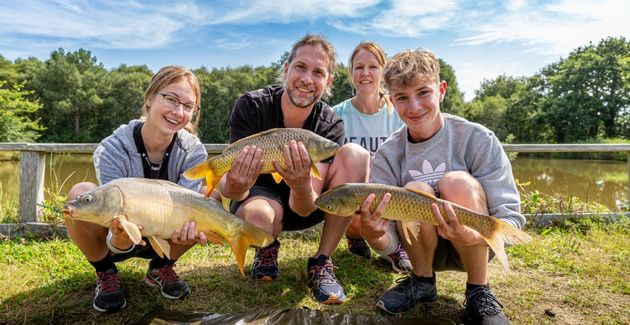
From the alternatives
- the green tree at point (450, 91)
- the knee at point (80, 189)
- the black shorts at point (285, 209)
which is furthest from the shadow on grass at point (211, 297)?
the green tree at point (450, 91)

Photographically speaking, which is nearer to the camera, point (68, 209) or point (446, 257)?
point (68, 209)

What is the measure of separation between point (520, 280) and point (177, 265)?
7.34ft

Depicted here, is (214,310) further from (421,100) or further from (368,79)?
(368,79)

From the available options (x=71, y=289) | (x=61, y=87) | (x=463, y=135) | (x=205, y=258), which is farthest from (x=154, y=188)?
(x=61, y=87)

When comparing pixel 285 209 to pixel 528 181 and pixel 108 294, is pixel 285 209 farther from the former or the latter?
pixel 528 181

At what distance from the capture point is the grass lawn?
80.9 inches

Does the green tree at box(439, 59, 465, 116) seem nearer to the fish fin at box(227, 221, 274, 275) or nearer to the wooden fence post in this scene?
the wooden fence post

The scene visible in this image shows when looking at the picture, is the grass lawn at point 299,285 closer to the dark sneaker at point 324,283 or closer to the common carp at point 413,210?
the dark sneaker at point 324,283

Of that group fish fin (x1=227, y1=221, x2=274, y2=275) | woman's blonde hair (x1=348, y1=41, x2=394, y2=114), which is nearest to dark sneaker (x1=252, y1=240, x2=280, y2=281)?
fish fin (x1=227, y1=221, x2=274, y2=275)

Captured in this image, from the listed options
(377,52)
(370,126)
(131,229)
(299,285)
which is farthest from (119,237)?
(377,52)

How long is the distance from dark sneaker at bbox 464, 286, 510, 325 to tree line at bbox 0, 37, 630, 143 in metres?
26.2

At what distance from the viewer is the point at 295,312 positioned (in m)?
1.85

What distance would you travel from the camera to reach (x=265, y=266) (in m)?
2.45

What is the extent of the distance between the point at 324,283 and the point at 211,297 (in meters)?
0.63
